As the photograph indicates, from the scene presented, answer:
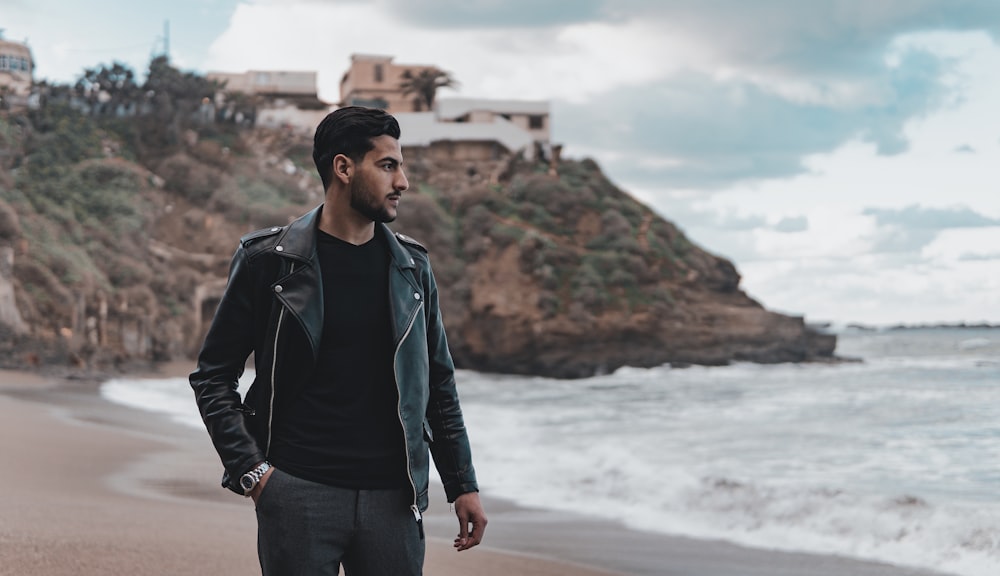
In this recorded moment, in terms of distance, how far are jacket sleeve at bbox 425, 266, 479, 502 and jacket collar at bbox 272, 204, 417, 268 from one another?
0.13 metres

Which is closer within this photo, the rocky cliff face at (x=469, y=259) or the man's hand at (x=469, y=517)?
the man's hand at (x=469, y=517)

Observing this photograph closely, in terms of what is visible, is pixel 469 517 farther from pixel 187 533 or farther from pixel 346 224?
pixel 187 533

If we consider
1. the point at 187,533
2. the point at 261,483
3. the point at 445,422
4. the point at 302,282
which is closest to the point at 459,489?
the point at 445,422

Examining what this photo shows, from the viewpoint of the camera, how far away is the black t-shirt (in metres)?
2.42

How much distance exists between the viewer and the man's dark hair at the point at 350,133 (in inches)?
99.3

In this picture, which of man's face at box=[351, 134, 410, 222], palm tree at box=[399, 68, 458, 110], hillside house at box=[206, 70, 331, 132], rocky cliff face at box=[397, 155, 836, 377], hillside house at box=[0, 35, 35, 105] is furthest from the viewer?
palm tree at box=[399, 68, 458, 110]

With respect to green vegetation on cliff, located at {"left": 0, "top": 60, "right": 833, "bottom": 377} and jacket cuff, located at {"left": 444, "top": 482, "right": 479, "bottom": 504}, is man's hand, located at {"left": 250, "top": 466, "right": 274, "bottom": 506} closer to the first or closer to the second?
jacket cuff, located at {"left": 444, "top": 482, "right": 479, "bottom": 504}

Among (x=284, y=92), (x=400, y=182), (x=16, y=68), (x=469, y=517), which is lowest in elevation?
(x=469, y=517)

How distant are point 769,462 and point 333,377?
1010 cm

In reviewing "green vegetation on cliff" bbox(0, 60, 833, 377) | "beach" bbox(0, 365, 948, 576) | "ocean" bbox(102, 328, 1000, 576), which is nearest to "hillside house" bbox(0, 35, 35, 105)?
"green vegetation on cliff" bbox(0, 60, 833, 377)

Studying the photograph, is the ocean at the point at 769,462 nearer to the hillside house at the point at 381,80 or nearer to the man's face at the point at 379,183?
the man's face at the point at 379,183

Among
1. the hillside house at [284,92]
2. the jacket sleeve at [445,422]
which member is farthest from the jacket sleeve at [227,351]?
the hillside house at [284,92]

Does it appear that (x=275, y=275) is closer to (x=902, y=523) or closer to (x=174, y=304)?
(x=902, y=523)

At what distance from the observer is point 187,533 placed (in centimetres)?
588
